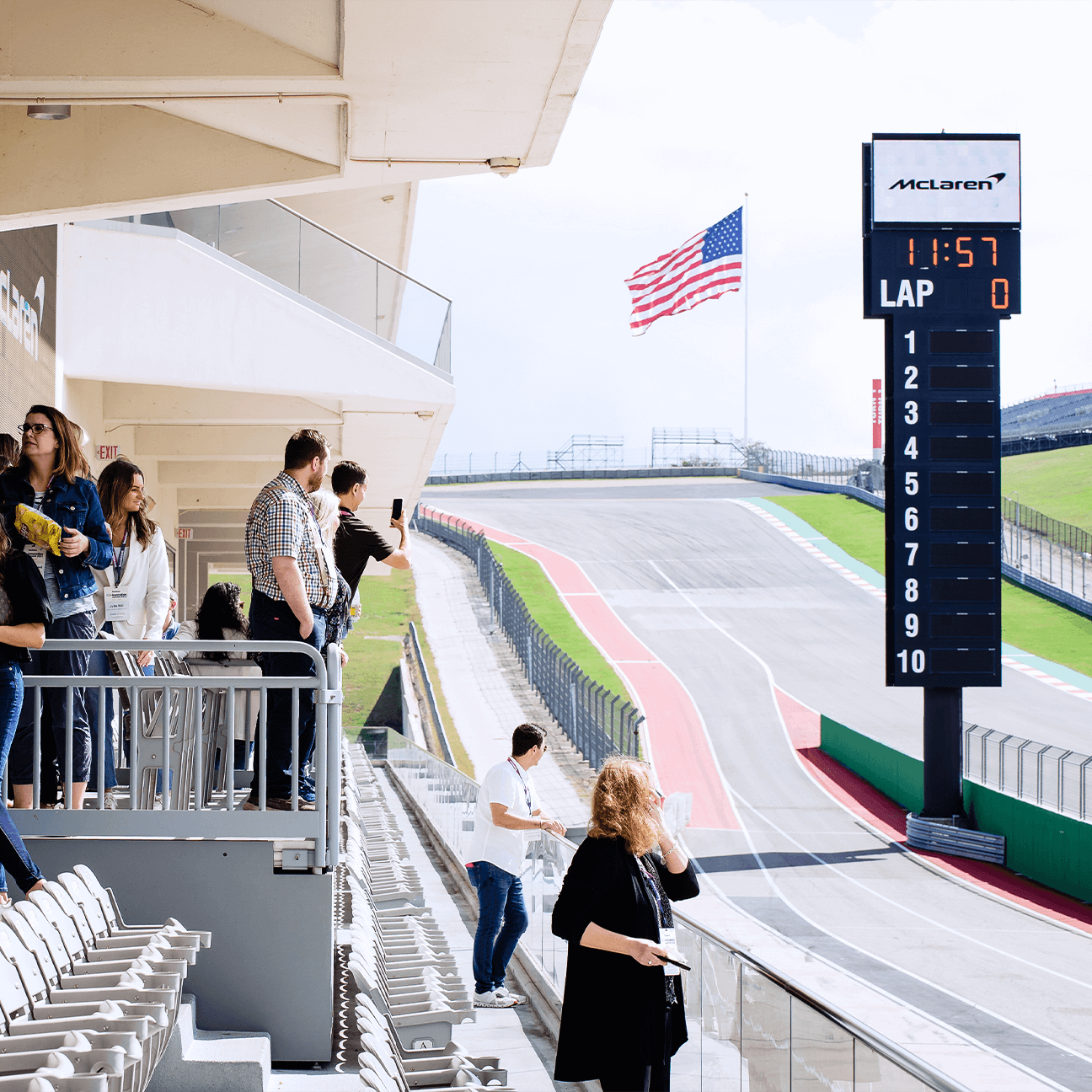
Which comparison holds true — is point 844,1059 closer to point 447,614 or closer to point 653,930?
point 653,930

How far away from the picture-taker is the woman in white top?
21.0ft

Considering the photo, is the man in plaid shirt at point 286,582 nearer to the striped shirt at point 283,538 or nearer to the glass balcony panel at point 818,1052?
the striped shirt at point 283,538

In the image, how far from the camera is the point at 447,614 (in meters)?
48.0

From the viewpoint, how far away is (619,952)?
4.03 m

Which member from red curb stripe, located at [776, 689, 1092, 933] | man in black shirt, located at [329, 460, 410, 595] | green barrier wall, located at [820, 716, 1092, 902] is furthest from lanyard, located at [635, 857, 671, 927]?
green barrier wall, located at [820, 716, 1092, 902]

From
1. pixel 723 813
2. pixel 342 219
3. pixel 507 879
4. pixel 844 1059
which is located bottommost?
pixel 723 813

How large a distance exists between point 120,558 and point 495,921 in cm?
292

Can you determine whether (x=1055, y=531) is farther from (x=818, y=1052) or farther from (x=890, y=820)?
(x=818, y=1052)

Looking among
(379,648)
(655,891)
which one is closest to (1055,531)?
(379,648)

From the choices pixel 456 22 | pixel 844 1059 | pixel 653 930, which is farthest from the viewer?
pixel 456 22

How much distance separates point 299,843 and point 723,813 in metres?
20.9

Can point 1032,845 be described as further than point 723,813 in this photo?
No

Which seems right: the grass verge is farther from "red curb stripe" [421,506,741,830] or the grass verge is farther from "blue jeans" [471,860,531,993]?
"blue jeans" [471,860,531,993]

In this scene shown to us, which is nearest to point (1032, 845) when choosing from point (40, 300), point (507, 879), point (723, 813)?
point (723, 813)
